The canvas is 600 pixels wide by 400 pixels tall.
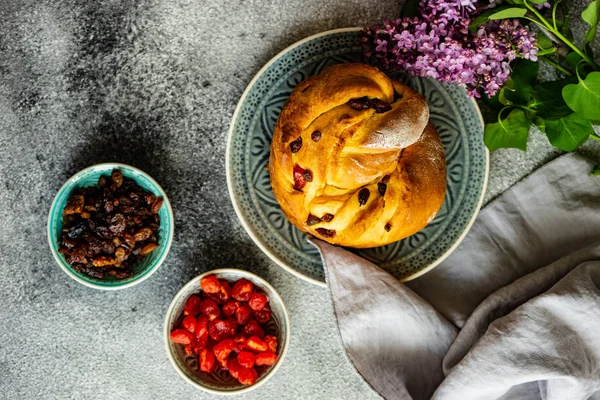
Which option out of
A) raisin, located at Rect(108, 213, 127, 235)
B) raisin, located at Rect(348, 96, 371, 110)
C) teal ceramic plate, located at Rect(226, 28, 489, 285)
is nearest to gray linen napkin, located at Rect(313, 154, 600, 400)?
teal ceramic plate, located at Rect(226, 28, 489, 285)

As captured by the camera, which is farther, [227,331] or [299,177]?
[227,331]

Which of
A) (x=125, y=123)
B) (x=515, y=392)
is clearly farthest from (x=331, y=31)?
(x=515, y=392)

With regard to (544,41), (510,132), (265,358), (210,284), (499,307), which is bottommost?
(265,358)

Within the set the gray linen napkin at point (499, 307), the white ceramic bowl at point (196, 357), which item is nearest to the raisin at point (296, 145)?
the gray linen napkin at point (499, 307)

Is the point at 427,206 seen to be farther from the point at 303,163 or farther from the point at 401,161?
the point at 303,163

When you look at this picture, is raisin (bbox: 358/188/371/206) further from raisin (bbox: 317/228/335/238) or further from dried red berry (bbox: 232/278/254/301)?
dried red berry (bbox: 232/278/254/301)

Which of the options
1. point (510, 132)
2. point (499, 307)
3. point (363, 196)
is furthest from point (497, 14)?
point (499, 307)

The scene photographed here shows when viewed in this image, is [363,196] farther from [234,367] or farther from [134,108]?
[134,108]
